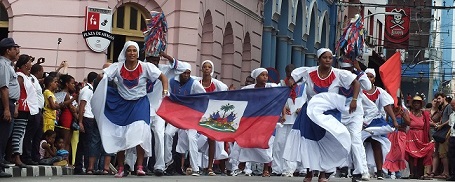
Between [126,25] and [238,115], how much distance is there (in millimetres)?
11565

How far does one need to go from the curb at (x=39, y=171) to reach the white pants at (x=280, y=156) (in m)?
4.12

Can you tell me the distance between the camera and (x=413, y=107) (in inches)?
1126

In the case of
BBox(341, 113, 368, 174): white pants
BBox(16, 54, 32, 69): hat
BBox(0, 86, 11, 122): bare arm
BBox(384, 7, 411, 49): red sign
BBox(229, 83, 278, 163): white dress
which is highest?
BBox(384, 7, 411, 49): red sign

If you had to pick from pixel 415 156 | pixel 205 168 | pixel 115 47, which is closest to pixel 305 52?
pixel 115 47

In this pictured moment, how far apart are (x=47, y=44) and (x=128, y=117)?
1123 centimetres

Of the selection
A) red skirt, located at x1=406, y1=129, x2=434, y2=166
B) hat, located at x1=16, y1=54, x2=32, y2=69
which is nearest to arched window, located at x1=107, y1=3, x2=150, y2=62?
red skirt, located at x1=406, y1=129, x2=434, y2=166

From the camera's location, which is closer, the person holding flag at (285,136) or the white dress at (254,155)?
the white dress at (254,155)

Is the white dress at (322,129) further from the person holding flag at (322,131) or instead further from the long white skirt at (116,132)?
the long white skirt at (116,132)

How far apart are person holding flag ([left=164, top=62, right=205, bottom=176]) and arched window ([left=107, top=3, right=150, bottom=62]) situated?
950 cm

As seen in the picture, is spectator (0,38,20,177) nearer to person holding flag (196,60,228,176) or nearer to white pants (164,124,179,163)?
white pants (164,124,179,163)

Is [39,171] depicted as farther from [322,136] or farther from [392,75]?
[392,75]

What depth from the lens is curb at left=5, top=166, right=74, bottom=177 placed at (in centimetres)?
1935

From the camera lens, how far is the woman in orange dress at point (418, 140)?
93.4 ft

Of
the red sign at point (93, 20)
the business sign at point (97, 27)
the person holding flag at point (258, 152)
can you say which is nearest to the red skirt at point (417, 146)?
the person holding flag at point (258, 152)
